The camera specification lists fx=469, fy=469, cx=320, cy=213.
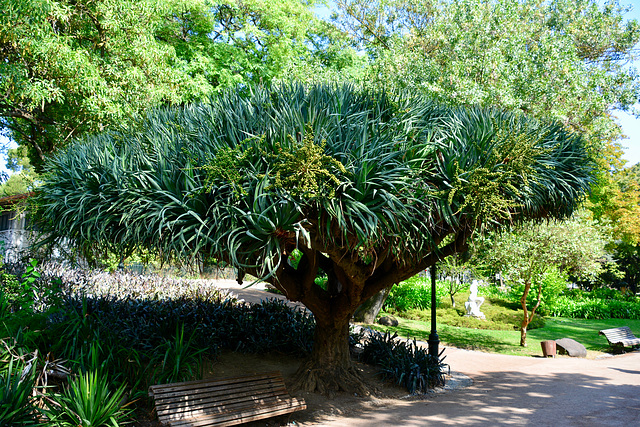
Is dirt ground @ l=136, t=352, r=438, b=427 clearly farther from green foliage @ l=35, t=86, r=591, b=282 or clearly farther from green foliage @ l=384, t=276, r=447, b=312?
green foliage @ l=384, t=276, r=447, b=312

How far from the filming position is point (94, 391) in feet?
18.6

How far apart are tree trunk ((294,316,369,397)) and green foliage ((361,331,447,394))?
850 mm

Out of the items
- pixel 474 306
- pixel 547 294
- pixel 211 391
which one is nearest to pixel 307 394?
pixel 211 391

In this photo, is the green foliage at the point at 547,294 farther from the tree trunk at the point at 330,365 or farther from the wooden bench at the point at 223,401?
the wooden bench at the point at 223,401

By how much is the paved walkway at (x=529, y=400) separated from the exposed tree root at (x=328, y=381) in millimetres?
728

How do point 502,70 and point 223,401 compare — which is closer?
point 223,401

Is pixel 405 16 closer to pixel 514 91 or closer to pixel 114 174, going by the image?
pixel 514 91

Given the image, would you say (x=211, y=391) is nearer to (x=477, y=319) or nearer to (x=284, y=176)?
(x=284, y=176)

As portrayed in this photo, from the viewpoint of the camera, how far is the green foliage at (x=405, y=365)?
8.79 m

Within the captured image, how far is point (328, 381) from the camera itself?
816cm

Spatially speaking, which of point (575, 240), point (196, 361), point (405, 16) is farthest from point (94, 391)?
point (405, 16)

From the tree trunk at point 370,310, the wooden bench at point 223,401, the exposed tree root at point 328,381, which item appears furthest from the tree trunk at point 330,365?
the tree trunk at point 370,310

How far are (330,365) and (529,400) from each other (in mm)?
3549

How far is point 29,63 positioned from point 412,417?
38.5ft
